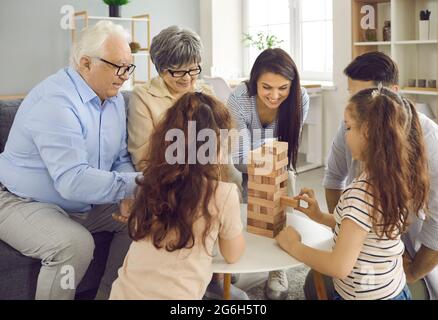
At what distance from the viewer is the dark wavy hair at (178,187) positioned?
49.3 inches

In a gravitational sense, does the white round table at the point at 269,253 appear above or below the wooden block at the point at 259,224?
below

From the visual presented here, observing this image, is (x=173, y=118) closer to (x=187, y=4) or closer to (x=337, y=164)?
(x=337, y=164)

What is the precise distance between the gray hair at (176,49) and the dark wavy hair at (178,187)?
0.77m

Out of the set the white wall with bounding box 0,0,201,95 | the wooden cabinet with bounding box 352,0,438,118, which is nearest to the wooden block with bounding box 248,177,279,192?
the wooden cabinet with bounding box 352,0,438,118

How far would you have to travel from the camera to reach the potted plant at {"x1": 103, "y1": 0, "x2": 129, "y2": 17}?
4.74 metres

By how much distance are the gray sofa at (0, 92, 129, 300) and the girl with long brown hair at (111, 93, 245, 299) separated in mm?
603

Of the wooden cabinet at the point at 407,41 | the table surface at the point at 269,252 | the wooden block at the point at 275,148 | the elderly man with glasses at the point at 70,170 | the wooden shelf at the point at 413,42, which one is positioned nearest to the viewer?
the table surface at the point at 269,252

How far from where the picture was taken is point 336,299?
1470 mm

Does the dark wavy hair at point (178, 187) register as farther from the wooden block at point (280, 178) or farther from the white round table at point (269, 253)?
the wooden block at point (280, 178)

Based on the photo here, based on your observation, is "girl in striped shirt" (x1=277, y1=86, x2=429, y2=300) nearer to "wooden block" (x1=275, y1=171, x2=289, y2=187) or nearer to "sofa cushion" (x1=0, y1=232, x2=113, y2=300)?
"wooden block" (x1=275, y1=171, x2=289, y2=187)

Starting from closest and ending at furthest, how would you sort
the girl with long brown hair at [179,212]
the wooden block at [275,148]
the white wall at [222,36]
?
the girl with long brown hair at [179,212] → the wooden block at [275,148] → the white wall at [222,36]

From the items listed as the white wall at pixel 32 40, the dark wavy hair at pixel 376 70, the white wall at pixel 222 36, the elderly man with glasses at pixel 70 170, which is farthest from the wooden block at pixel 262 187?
the white wall at pixel 222 36

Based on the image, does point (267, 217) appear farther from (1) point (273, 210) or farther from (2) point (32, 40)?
(2) point (32, 40)

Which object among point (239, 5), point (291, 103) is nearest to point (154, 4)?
point (239, 5)
